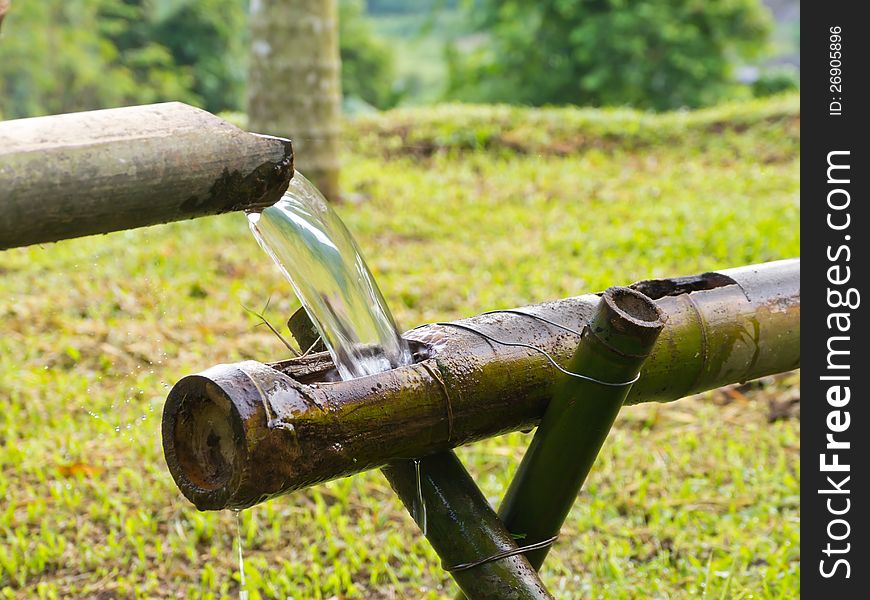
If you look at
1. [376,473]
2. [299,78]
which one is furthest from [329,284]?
[299,78]

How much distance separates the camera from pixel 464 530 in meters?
1.80

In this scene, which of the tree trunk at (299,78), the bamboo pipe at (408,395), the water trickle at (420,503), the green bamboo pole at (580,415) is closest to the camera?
the bamboo pipe at (408,395)

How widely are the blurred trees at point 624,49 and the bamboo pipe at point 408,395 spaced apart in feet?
40.6

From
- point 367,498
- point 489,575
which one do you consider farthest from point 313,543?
point 489,575

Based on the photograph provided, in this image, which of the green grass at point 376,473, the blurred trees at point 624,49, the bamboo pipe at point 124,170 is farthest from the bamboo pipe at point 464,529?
the blurred trees at point 624,49

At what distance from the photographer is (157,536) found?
118 inches

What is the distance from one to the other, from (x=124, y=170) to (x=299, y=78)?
484 centimetres

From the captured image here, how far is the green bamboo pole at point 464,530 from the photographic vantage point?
1.77m

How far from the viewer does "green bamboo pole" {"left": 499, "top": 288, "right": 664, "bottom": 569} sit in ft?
5.64

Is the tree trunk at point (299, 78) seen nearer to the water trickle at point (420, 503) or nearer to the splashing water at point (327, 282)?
the splashing water at point (327, 282)

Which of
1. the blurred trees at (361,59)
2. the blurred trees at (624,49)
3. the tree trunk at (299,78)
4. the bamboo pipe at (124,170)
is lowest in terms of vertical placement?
the blurred trees at (361,59)

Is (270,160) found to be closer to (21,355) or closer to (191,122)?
(191,122)

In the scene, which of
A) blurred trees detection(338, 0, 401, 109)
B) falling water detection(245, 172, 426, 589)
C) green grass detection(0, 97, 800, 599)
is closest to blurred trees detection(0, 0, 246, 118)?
green grass detection(0, 97, 800, 599)

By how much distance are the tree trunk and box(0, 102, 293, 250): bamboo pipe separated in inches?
182
